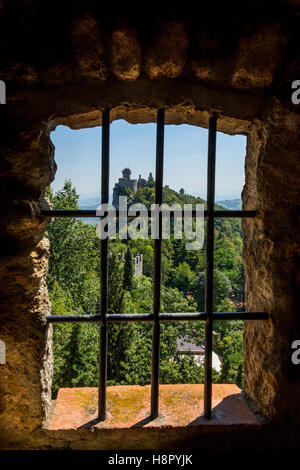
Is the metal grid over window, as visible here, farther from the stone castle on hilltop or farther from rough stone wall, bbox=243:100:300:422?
the stone castle on hilltop

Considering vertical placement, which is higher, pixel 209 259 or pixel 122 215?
pixel 122 215

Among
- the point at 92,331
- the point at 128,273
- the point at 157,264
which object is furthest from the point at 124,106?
the point at 128,273

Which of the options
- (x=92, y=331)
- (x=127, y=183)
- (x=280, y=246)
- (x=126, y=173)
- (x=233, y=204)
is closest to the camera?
(x=280, y=246)

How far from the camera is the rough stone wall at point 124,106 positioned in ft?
3.30

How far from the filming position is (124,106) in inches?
43.5

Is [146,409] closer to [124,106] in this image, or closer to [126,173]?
[124,106]

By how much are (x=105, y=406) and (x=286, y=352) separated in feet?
2.16

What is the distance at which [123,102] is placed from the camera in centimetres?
109

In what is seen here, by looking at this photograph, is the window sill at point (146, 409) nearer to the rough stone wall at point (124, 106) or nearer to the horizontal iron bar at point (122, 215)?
the rough stone wall at point (124, 106)

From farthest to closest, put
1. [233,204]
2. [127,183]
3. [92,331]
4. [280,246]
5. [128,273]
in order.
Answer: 1. [127,183]
2. [128,273]
3. [92,331]
4. [233,204]
5. [280,246]

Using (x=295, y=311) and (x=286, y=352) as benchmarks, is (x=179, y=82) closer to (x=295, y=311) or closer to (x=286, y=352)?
(x=295, y=311)

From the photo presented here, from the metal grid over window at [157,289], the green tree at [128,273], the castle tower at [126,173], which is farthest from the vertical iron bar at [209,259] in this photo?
the castle tower at [126,173]

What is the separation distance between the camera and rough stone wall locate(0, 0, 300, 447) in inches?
39.6
